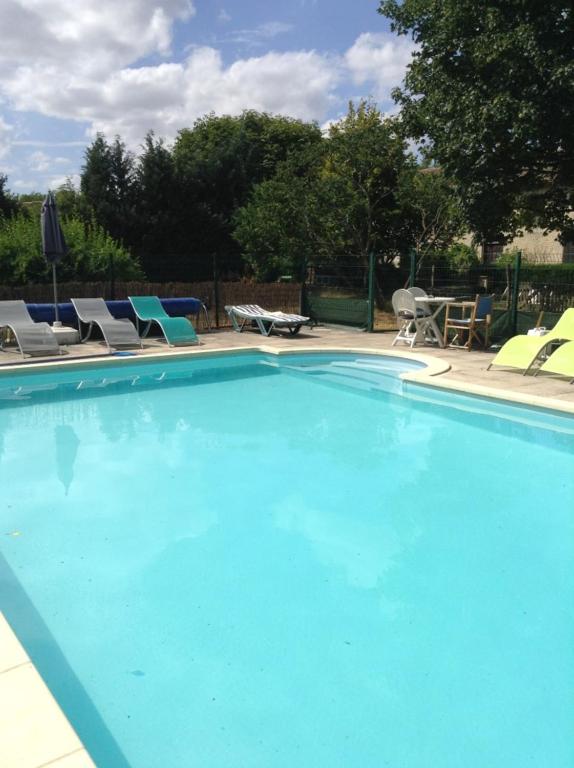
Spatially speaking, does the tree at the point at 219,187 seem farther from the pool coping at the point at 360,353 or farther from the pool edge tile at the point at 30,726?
the pool edge tile at the point at 30,726

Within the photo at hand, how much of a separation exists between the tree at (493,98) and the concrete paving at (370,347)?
3.15 metres

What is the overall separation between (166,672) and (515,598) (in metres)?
1.85

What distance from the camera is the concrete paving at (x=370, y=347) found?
7.55 meters

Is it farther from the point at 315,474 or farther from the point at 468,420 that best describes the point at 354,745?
the point at 468,420

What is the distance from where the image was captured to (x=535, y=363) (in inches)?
344

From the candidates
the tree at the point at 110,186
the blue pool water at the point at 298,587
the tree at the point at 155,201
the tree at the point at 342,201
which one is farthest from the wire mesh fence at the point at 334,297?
the tree at the point at 110,186

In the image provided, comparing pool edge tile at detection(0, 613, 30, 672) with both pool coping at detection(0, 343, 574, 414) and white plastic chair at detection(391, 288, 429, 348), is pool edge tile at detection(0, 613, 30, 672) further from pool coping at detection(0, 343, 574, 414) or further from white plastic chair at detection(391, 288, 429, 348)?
white plastic chair at detection(391, 288, 429, 348)

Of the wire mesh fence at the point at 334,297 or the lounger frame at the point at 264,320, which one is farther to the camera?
the wire mesh fence at the point at 334,297

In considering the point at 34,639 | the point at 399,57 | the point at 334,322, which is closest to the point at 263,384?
the point at 334,322

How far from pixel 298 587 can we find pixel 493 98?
947 cm

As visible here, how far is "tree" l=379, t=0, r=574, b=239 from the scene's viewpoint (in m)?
9.66

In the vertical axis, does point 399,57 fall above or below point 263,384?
above

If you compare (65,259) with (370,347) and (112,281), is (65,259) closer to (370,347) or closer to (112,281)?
(112,281)

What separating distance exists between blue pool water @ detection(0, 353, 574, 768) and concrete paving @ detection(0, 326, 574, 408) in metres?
0.81
